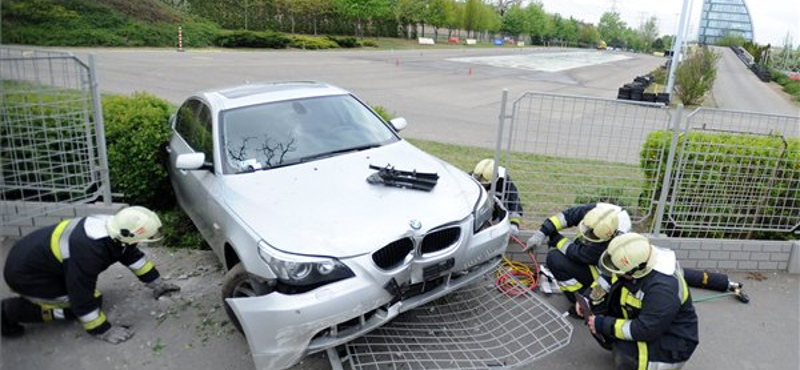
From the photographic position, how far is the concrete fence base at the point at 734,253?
5199mm

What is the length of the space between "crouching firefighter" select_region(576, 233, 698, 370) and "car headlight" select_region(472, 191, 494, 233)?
34.4 inches

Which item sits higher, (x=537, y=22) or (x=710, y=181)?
(x=537, y=22)

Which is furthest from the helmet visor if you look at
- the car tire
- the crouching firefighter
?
the car tire

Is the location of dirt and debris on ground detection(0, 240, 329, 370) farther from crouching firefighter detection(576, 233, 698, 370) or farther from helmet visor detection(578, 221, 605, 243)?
helmet visor detection(578, 221, 605, 243)

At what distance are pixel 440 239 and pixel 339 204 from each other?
0.73 m

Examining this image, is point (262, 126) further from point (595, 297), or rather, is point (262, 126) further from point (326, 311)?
point (595, 297)

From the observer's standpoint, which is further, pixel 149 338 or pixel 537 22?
pixel 537 22

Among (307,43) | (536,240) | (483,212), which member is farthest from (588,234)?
(307,43)

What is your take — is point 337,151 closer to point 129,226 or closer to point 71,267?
point 129,226

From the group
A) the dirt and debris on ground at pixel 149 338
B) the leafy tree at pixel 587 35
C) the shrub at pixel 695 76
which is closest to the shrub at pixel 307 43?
the shrub at pixel 695 76

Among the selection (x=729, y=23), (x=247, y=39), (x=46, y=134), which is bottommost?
(x=46, y=134)

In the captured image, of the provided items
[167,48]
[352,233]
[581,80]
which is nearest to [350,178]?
[352,233]

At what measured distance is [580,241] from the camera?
Answer: 430cm

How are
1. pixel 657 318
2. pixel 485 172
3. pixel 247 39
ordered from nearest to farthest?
pixel 657 318 → pixel 485 172 → pixel 247 39
